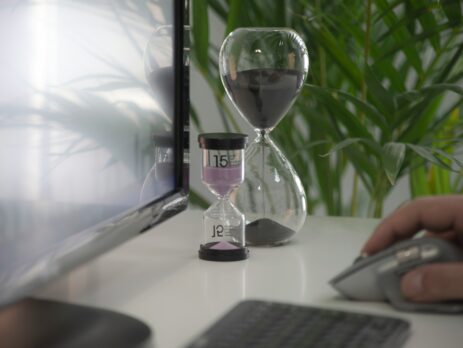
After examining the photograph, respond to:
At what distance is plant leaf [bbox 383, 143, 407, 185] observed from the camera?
159cm

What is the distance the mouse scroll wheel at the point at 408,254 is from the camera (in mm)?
994

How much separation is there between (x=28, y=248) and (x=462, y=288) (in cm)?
45

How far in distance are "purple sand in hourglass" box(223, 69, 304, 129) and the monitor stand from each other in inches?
18.4

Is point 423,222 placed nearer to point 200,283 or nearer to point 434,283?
point 434,283

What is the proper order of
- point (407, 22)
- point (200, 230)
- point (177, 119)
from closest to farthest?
point (177, 119) < point (200, 230) < point (407, 22)

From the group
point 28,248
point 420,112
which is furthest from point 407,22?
point 28,248

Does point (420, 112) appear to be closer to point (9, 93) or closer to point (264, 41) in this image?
point (264, 41)

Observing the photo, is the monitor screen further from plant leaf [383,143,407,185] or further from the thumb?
plant leaf [383,143,407,185]

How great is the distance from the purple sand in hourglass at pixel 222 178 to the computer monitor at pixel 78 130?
2.6 inches

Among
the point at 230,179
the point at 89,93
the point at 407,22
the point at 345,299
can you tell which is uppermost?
the point at 407,22

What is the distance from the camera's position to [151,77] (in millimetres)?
1223

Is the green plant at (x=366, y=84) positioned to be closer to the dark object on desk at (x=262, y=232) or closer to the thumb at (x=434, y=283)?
the dark object on desk at (x=262, y=232)

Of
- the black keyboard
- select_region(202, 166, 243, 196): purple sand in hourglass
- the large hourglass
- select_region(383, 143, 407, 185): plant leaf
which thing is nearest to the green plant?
select_region(383, 143, 407, 185): plant leaf

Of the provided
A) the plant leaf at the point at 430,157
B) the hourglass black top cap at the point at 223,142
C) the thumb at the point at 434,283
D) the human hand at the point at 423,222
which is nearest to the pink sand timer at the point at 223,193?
the hourglass black top cap at the point at 223,142
